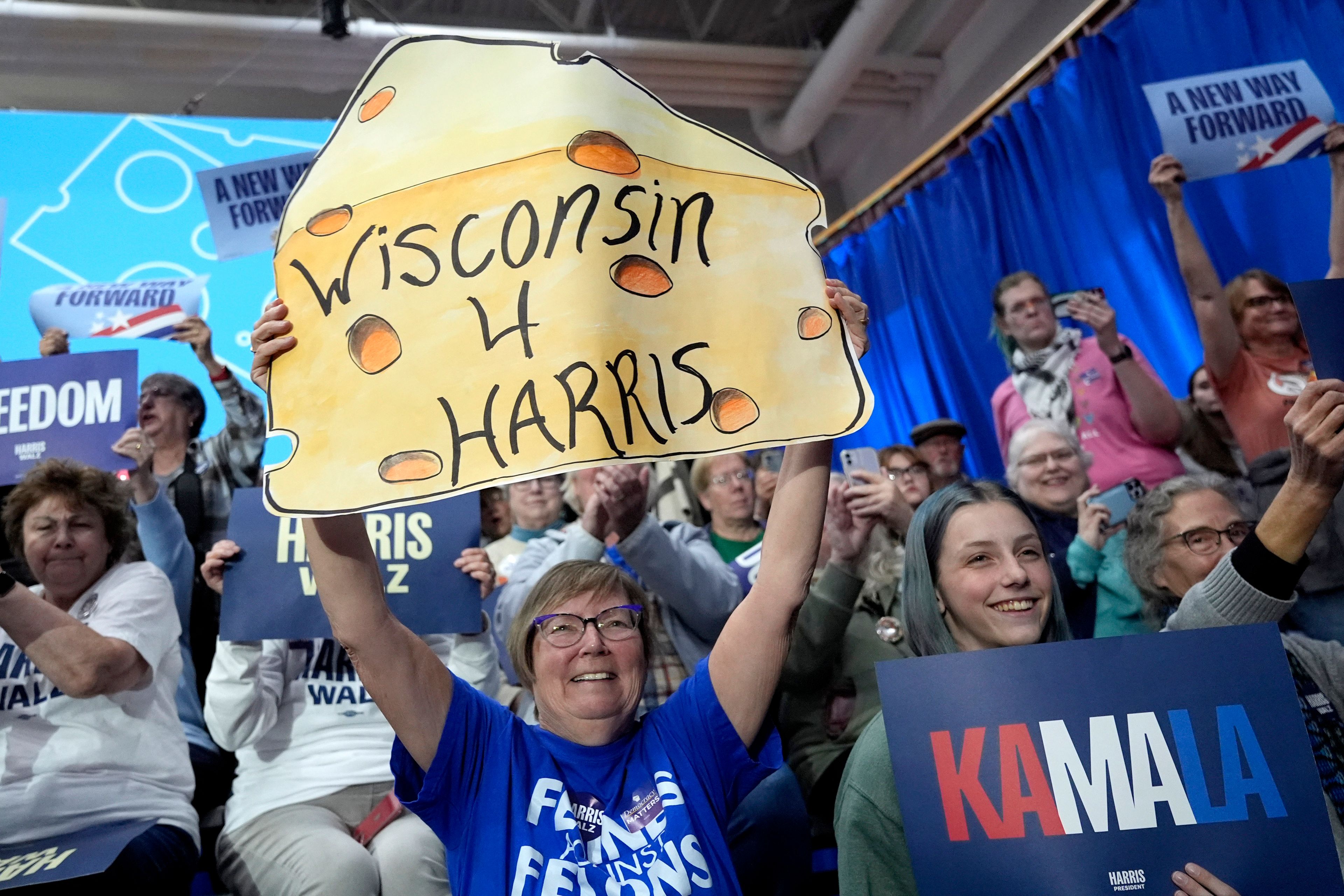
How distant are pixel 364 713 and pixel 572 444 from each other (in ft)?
4.55

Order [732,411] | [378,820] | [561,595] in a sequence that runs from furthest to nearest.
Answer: [378,820] < [561,595] < [732,411]

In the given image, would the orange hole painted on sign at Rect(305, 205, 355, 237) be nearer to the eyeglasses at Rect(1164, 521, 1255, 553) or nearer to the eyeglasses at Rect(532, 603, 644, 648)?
the eyeglasses at Rect(532, 603, 644, 648)

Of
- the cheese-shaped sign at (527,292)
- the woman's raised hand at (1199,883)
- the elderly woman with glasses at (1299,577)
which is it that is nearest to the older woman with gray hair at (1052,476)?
the elderly woman with glasses at (1299,577)

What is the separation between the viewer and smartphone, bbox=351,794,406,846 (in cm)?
202

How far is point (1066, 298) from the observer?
362cm

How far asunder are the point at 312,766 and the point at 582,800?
3.32ft

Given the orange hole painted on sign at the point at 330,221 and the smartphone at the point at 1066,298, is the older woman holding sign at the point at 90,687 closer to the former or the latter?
the orange hole painted on sign at the point at 330,221

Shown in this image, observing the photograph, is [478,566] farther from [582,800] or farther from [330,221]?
[330,221]

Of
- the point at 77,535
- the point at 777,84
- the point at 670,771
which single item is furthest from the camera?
the point at 777,84

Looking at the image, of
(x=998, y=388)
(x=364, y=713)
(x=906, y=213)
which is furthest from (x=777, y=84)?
(x=364, y=713)

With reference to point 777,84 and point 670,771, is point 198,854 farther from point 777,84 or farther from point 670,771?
point 777,84

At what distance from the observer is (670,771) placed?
1.46m

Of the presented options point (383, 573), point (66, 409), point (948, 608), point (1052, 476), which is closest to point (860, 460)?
point (1052, 476)

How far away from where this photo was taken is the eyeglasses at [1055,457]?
291 centimetres
